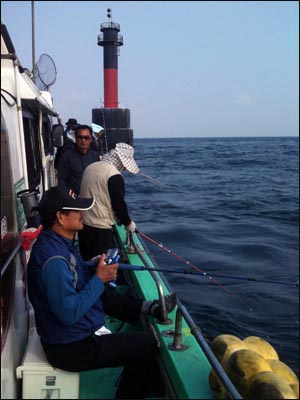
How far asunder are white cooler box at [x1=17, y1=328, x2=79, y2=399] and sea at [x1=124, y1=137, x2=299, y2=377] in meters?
1.27

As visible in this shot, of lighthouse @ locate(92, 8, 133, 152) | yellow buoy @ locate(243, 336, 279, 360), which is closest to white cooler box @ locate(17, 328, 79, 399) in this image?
yellow buoy @ locate(243, 336, 279, 360)

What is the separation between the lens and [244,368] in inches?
107

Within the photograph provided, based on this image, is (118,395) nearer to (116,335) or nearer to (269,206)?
(116,335)

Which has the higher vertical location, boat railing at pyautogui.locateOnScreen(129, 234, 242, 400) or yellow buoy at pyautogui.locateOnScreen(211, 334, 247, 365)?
boat railing at pyautogui.locateOnScreen(129, 234, 242, 400)

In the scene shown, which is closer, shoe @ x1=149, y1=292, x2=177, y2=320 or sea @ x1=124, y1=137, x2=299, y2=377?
shoe @ x1=149, y1=292, x2=177, y2=320

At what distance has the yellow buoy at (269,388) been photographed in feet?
7.94

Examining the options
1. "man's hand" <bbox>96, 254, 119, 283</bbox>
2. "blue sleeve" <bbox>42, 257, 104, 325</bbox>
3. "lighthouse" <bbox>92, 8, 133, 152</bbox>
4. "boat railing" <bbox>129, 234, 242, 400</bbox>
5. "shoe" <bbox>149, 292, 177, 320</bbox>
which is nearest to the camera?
"boat railing" <bbox>129, 234, 242, 400</bbox>

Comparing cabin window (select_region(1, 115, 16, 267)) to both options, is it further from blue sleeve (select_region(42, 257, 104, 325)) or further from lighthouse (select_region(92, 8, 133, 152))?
lighthouse (select_region(92, 8, 133, 152))

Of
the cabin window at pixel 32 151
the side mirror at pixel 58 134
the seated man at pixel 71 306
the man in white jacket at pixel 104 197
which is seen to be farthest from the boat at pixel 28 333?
the side mirror at pixel 58 134

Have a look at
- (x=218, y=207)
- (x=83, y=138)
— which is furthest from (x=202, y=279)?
(x=218, y=207)

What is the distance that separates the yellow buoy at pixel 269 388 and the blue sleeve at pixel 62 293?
3.50ft

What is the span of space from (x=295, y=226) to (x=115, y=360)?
42.5ft

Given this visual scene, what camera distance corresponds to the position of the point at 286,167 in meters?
34.1

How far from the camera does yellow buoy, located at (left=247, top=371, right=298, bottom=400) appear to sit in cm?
242
